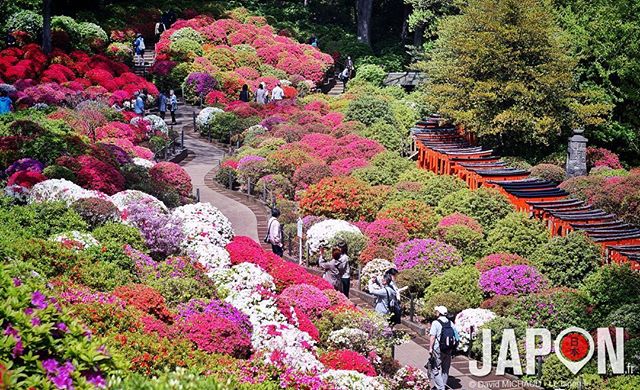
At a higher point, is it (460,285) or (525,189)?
(525,189)

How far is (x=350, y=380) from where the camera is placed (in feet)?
43.3

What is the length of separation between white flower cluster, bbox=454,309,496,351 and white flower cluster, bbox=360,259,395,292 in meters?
2.68

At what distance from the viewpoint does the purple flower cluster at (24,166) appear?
66.7 feet

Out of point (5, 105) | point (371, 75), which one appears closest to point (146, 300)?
point (5, 105)

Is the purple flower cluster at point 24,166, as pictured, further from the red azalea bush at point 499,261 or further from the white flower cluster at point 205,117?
the white flower cluster at point 205,117

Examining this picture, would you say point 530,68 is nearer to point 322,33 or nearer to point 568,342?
point 568,342

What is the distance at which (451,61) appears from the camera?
33.0 metres

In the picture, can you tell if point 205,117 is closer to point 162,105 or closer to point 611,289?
point 162,105

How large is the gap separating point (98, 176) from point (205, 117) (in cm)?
1455

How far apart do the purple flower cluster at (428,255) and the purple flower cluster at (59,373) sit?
466 inches

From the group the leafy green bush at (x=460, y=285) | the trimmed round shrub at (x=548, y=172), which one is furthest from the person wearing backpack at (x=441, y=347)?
the trimmed round shrub at (x=548, y=172)

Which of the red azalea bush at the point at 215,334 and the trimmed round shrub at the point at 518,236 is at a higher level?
the red azalea bush at the point at 215,334

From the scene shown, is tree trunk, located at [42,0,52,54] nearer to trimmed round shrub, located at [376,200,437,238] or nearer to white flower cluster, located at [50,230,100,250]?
trimmed round shrub, located at [376,200,437,238]

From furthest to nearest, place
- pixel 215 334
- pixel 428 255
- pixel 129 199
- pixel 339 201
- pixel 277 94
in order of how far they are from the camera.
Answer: pixel 277 94 → pixel 339 201 → pixel 428 255 → pixel 129 199 → pixel 215 334
